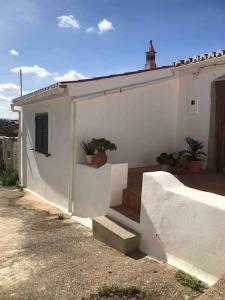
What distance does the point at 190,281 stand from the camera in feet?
15.0

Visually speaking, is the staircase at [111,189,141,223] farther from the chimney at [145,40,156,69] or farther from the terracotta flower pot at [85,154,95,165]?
the chimney at [145,40,156,69]

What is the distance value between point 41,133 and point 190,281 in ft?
28.3

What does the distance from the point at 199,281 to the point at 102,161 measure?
13.9 ft

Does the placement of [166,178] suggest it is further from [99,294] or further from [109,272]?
[99,294]

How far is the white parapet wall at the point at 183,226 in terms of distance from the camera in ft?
14.7

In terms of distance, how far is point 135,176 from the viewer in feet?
28.7

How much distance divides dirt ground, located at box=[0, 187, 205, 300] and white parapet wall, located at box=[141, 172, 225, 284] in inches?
11.6

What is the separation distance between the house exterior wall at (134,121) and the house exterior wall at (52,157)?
2.42 feet

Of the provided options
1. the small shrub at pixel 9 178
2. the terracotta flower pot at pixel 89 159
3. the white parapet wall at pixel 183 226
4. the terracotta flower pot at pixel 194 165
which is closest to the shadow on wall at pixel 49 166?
the terracotta flower pot at pixel 89 159

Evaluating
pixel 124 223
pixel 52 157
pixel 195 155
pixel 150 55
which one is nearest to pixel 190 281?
pixel 124 223

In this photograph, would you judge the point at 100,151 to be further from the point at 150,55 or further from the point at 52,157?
the point at 150,55

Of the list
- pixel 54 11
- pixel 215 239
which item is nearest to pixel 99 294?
pixel 215 239

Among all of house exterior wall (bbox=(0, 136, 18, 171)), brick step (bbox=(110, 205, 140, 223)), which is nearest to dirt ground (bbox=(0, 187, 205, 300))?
brick step (bbox=(110, 205, 140, 223))

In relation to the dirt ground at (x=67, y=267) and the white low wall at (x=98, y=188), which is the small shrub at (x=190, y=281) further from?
the white low wall at (x=98, y=188)
